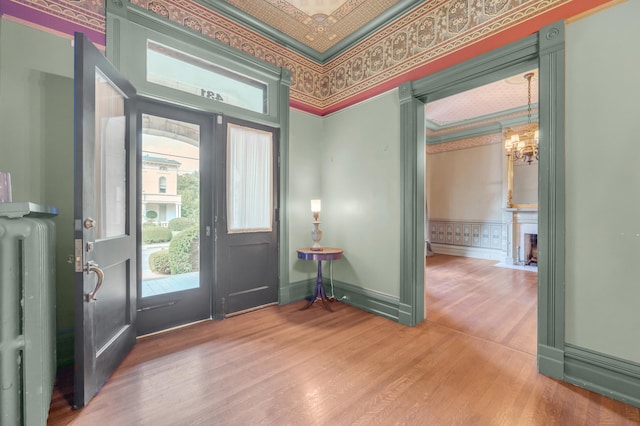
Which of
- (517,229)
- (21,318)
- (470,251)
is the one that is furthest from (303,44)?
(470,251)

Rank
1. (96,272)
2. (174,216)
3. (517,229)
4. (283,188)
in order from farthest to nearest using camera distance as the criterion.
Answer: (517,229)
(283,188)
(174,216)
(96,272)

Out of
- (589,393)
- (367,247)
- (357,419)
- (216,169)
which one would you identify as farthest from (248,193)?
(589,393)

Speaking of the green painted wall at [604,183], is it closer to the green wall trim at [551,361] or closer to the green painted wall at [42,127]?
the green wall trim at [551,361]

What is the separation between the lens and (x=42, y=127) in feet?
7.05

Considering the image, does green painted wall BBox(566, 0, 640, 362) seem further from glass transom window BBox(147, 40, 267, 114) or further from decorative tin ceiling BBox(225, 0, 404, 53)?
glass transom window BBox(147, 40, 267, 114)

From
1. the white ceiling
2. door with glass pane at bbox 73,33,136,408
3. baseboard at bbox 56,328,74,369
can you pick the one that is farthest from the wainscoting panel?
baseboard at bbox 56,328,74,369

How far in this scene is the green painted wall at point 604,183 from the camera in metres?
1.85

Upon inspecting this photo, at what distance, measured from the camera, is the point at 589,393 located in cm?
192

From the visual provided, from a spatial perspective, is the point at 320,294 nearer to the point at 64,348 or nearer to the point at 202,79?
the point at 64,348

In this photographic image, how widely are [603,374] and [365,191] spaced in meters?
2.58

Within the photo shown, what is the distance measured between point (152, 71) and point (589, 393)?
15.1 ft

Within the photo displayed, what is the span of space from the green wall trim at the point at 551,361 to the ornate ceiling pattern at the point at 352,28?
8.42 ft

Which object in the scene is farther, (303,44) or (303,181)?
(303,181)

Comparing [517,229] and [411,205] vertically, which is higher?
[411,205]
